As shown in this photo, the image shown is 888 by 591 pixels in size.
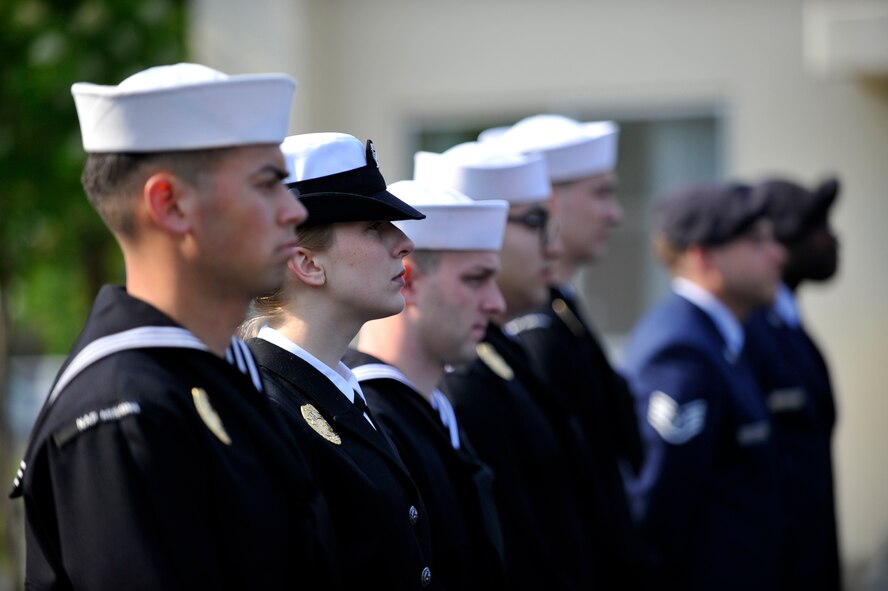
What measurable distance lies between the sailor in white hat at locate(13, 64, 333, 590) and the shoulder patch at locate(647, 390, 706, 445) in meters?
3.52

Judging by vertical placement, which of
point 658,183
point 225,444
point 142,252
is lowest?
point 658,183

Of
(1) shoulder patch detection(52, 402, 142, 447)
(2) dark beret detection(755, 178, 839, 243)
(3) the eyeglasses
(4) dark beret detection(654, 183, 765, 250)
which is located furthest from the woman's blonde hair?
(2) dark beret detection(755, 178, 839, 243)

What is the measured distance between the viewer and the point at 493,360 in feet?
13.7

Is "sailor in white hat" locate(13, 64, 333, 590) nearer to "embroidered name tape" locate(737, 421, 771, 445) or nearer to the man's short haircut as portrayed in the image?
the man's short haircut

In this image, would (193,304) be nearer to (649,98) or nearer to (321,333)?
(321,333)

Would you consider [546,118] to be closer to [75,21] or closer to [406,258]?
[406,258]

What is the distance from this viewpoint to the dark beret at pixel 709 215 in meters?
6.18

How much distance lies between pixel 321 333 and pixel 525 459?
4.68 feet

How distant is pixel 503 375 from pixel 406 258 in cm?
70

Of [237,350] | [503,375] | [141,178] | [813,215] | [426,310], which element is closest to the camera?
[141,178]

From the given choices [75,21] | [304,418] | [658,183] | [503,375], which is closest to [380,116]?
[658,183]

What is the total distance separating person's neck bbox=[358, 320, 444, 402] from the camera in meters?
3.45

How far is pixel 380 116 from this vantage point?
34.9 ft

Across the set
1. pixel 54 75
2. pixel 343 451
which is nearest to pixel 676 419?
pixel 343 451
